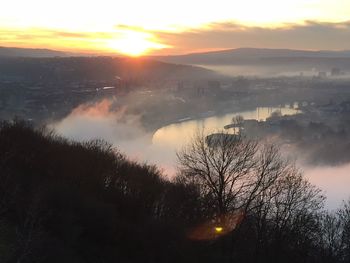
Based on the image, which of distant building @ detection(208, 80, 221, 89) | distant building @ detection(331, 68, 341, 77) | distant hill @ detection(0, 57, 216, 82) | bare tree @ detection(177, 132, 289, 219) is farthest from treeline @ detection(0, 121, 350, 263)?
distant building @ detection(331, 68, 341, 77)

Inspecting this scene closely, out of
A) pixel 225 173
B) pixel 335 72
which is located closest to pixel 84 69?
pixel 225 173

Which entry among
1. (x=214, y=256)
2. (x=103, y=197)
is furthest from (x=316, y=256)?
(x=103, y=197)

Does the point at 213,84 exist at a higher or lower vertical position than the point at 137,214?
lower

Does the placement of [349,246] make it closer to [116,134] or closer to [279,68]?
[116,134]

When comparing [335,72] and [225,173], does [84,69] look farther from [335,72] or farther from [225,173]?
[335,72]

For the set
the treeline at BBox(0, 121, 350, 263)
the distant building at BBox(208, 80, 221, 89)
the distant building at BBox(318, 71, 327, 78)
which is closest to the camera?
the treeline at BBox(0, 121, 350, 263)

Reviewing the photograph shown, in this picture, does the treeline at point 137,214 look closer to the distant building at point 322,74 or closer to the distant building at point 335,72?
the distant building at point 322,74

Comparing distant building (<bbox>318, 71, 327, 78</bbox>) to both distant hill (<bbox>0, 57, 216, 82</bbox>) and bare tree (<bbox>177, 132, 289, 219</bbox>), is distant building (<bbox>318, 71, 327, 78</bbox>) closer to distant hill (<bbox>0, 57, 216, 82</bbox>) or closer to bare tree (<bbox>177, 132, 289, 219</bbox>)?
distant hill (<bbox>0, 57, 216, 82</bbox>)

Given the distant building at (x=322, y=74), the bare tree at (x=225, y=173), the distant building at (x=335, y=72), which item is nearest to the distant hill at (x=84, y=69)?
the distant building at (x=322, y=74)

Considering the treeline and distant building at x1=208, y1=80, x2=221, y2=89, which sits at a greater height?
the treeline
